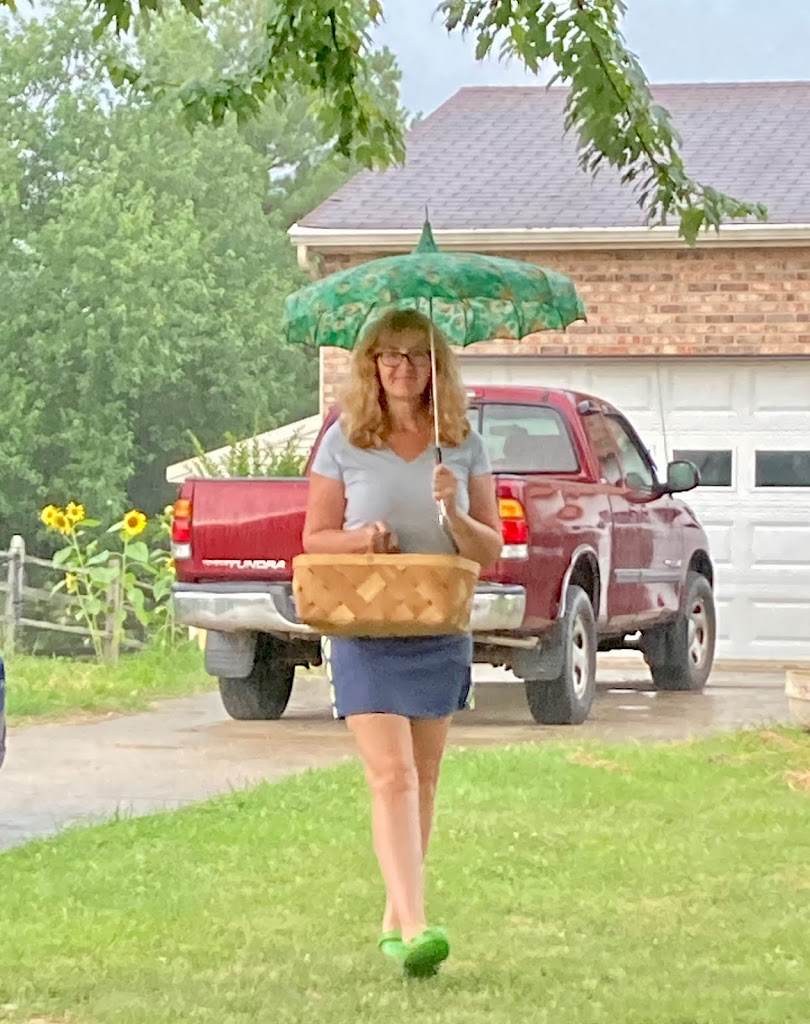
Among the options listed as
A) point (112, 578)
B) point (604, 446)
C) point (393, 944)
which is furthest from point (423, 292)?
point (112, 578)

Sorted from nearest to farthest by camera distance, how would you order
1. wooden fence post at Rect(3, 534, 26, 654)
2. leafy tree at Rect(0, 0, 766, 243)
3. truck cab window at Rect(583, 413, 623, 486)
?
leafy tree at Rect(0, 0, 766, 243) < truck cab window at Rect(583, 413, 623, 486) < wooden fence post at Rect(3, 534, 26, 654)

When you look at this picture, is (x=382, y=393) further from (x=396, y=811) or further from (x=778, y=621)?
(x=778, y=621)

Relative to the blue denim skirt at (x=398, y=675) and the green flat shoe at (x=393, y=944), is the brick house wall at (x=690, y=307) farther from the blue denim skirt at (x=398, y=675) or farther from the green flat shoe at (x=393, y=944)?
the green flat shoe at (x=393, y=944)

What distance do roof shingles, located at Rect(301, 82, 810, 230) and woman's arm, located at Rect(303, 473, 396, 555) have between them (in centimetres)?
1376

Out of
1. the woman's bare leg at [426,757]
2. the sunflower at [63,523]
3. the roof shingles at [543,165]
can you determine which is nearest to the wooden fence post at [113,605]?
the sunflower at [63,523]

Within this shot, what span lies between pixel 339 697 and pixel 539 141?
58.1 ft

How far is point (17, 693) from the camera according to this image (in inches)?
611

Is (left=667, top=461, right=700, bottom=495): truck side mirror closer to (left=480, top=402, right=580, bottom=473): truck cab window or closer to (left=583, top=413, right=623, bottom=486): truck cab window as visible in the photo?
(left=583, top=413, right=623, bottom=486): truck cab window

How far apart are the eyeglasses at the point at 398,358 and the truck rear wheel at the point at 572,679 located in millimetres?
7158

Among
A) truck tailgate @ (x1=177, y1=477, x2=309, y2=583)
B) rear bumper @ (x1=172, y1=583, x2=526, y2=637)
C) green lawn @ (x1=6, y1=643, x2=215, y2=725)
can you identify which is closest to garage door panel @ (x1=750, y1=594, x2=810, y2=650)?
green lawn @ (x1=6, y1=643, x2=215, y2=725)

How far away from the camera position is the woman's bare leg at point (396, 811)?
20.4 feet

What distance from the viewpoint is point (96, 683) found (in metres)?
16.7

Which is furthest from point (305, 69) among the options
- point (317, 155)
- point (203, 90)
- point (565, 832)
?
point (317, 155)

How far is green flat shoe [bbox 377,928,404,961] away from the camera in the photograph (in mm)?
6211
